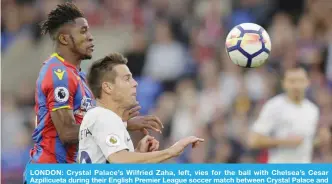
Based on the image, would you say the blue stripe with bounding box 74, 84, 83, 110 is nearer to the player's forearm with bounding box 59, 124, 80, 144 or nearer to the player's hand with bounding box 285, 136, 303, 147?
the player's forearm with bounding box 59, 124, 80, 144

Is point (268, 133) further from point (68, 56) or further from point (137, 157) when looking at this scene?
point (137, 157)

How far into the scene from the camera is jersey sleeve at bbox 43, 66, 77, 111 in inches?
285

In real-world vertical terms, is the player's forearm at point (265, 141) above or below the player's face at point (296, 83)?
below

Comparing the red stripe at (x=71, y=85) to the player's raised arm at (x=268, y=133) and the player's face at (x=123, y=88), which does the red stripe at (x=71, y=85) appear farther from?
the player's raised arm at (x=268, y=133)

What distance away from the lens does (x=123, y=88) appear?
→ 6.65 meters

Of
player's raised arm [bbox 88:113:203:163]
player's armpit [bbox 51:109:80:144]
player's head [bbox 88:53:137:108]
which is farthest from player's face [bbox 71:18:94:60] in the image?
player's raised arm [bbox 88:113:203:163]

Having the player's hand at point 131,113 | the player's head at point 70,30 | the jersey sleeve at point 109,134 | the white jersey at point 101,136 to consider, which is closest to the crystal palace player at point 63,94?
the player's head at point 70,30

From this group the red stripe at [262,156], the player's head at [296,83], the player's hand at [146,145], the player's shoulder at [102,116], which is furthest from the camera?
the red stripe at [262,156]

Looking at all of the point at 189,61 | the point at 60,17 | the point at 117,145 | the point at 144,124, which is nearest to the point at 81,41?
the point at 60,17

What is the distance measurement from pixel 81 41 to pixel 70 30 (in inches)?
5.1

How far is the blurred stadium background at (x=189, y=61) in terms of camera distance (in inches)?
524

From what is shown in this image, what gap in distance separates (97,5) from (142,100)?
10.3 ft

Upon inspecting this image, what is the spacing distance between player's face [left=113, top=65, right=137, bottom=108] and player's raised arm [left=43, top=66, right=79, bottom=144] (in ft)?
2.17

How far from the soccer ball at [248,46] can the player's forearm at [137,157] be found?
2.32 m
